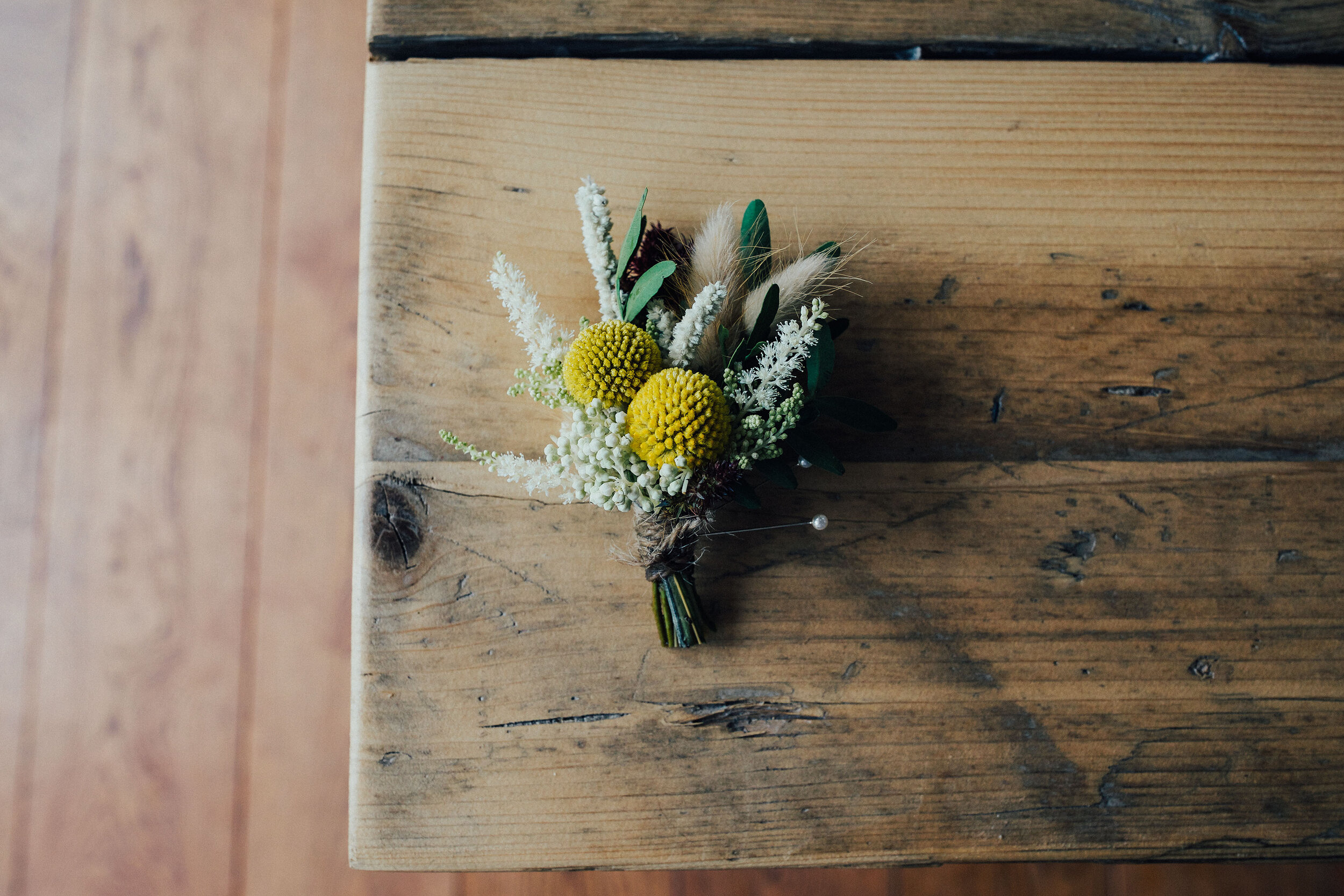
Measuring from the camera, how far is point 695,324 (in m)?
0.64

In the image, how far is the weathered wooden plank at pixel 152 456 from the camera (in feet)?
3.59

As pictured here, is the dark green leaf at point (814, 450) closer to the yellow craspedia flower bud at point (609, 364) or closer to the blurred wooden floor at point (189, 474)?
the yellow craspedia flower bud at point (609, 364)

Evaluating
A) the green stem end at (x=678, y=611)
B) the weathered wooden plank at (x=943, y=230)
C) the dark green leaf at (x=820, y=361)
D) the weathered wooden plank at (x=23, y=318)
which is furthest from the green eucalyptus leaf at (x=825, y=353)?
the weathered wooden plank at (x=23, y=318)

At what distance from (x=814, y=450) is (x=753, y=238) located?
21 cm

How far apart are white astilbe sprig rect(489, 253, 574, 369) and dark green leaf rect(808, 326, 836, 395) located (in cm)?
22

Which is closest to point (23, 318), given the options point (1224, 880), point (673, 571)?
point (673, 571)

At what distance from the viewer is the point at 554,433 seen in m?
0.75

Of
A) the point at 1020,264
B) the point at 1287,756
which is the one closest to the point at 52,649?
the point at 1020,264

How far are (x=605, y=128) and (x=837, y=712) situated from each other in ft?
2.14

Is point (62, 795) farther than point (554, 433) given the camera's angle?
Yes

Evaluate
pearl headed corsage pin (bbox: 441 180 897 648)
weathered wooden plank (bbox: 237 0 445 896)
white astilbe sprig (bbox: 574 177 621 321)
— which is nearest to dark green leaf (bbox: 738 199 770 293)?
pearl headed corsage pin (bbox: 441 180 897 648)

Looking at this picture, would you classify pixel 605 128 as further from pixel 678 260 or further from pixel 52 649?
pixel 52 649

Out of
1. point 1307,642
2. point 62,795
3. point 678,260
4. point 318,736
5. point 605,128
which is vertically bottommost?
point 62,795

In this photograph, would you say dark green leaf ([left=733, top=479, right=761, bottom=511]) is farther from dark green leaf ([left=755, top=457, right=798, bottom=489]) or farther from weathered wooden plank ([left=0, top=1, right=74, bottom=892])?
weathered wooden plank ([left=0, top=1, right=74, bottom=892])
